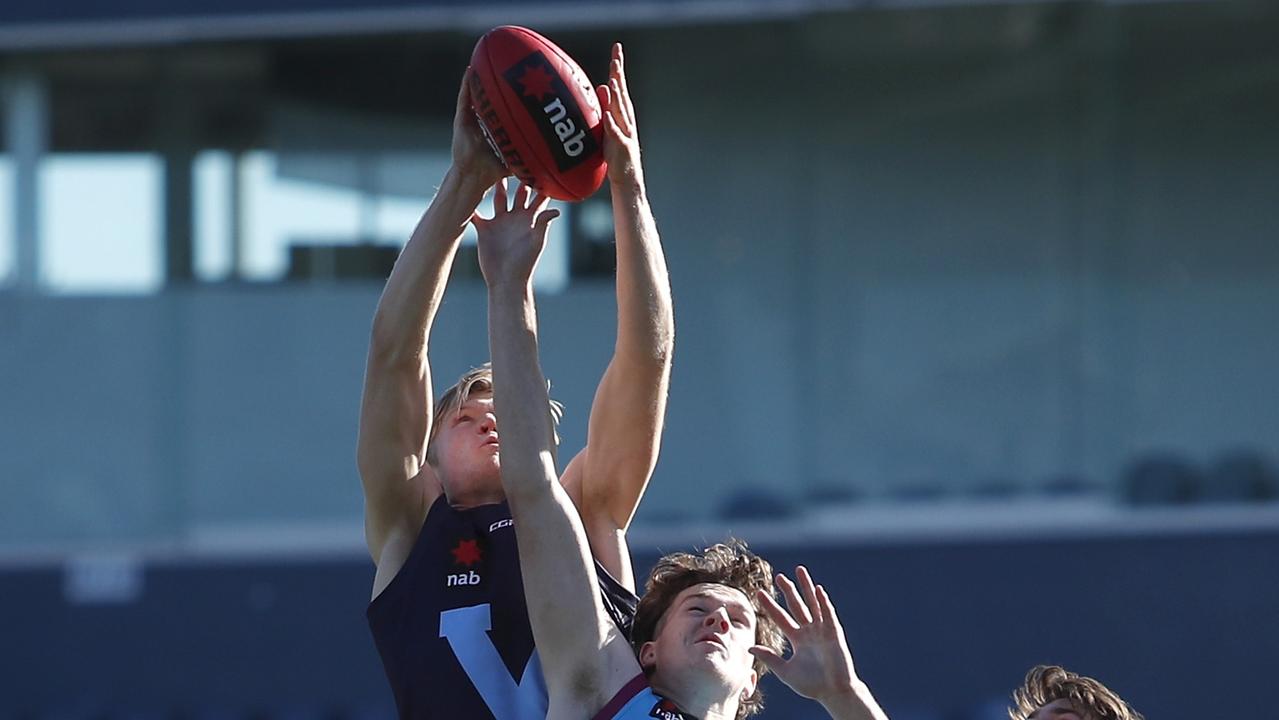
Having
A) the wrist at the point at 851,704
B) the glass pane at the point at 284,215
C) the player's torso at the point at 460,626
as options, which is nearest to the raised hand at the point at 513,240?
the player's torso at the point at 460,626

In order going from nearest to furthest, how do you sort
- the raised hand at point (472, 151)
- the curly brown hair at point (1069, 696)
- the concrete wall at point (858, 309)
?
the curly brown hair at point (1069, 696) → the raised hand at point (472, 151) → the concrete wall at point (858, 309)

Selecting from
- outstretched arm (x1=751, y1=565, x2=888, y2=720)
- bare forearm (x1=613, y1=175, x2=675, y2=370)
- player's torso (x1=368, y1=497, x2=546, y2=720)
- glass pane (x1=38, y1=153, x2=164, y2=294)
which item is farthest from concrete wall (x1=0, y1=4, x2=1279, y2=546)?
outstretched arm (x1=751, y1=565, x2=888, y2=720)

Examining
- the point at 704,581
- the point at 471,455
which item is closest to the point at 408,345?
the point at 471,455

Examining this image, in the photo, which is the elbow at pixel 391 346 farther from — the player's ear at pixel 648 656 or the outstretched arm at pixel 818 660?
the outstretched arm at pixel 818 660

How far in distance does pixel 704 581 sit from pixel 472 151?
0.84 meters

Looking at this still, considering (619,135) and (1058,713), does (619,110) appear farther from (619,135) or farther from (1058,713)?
(1058,713)

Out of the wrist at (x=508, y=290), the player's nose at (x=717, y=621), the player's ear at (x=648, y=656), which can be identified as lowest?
the player's ear at (x=648, y=656)

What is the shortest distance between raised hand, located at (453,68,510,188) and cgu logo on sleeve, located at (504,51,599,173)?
10 centimetres

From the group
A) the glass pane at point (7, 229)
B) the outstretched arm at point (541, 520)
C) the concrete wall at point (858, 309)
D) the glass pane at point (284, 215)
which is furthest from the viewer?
the glass pane at point (7, 229)

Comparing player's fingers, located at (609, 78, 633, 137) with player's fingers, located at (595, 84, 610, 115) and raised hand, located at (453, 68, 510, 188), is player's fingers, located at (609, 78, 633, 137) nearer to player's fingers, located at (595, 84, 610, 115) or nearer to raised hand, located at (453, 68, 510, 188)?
player's fingers, located at (595, 84, 610, 115)

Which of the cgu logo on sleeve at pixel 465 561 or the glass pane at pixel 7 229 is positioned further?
the glass pane at pixel 7 229

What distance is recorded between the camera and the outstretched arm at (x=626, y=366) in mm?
3098

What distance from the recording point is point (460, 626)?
3152mm

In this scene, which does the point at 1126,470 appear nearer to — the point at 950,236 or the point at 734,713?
the point at 950,236
